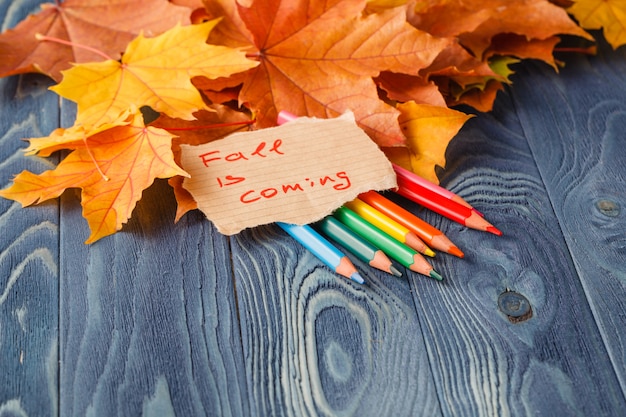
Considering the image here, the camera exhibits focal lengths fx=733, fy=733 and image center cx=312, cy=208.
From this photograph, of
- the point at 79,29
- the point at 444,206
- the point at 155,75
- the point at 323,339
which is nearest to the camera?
the point at 323,339

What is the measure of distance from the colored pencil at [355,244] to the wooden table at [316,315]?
2 cm

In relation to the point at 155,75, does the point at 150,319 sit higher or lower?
lower

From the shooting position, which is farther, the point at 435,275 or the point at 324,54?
the point at 324,54

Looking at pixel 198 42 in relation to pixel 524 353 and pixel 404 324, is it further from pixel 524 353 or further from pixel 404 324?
pixel 524 353

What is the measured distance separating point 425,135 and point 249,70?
26 centimetres

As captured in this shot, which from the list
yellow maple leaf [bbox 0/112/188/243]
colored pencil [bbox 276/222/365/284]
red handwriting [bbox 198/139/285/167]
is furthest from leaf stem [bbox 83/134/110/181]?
colored pencil [bbox 276/222/365/284]

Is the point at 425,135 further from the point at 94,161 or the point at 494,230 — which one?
the point at 94,161

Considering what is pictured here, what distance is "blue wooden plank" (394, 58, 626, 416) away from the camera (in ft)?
2.41

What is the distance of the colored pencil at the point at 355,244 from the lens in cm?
82

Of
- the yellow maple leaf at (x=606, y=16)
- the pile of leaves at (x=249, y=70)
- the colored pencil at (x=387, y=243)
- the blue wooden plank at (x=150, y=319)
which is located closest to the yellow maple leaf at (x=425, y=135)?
the pile of leaves at (x=249, y=70)

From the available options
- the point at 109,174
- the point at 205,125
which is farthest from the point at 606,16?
the point at 109,174

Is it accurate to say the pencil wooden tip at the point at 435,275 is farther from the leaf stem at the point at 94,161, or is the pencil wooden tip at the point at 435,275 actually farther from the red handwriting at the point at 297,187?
the leaf stem at the point at 94,161

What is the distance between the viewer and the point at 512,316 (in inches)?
31.5

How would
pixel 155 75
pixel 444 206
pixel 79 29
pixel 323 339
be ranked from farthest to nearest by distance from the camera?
pixel 79 29
pixel 155 75
pixel 444 206
pixel 323 339
